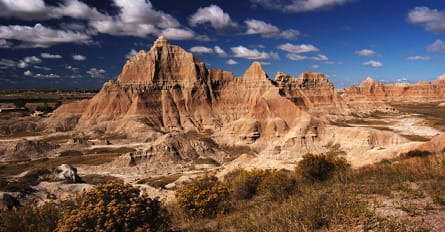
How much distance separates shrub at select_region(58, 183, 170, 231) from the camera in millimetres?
7402

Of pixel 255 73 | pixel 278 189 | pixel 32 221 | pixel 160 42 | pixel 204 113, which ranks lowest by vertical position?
pixel 204 113

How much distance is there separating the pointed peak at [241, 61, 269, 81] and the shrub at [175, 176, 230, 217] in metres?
90.1

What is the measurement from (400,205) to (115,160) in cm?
5187

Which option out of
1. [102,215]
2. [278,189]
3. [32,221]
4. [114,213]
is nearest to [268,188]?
[278,189]

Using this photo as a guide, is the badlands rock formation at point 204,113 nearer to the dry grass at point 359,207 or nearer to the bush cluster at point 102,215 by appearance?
the dry grass at point 359,207

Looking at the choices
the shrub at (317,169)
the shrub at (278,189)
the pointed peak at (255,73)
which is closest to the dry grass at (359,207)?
the shrub at (278,189)

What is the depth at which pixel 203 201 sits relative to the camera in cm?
1149

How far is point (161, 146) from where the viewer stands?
58719 millimetres

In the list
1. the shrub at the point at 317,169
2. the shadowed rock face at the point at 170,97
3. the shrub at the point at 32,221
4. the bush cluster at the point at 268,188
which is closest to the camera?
the shrub at the point at 32,221

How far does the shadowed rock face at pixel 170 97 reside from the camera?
88.9 metres

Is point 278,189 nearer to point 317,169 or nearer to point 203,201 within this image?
point 203,201

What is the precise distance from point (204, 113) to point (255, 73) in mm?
20622

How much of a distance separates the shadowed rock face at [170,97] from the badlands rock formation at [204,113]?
0.26m

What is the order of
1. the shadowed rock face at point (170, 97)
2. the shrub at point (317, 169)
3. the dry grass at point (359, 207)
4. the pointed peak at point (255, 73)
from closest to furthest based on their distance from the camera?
the dry grass at point (359, 207), the shrub at point (317, 169), the shadowed rock face at point (170, 97), the pointed peak at point (255, 73)
